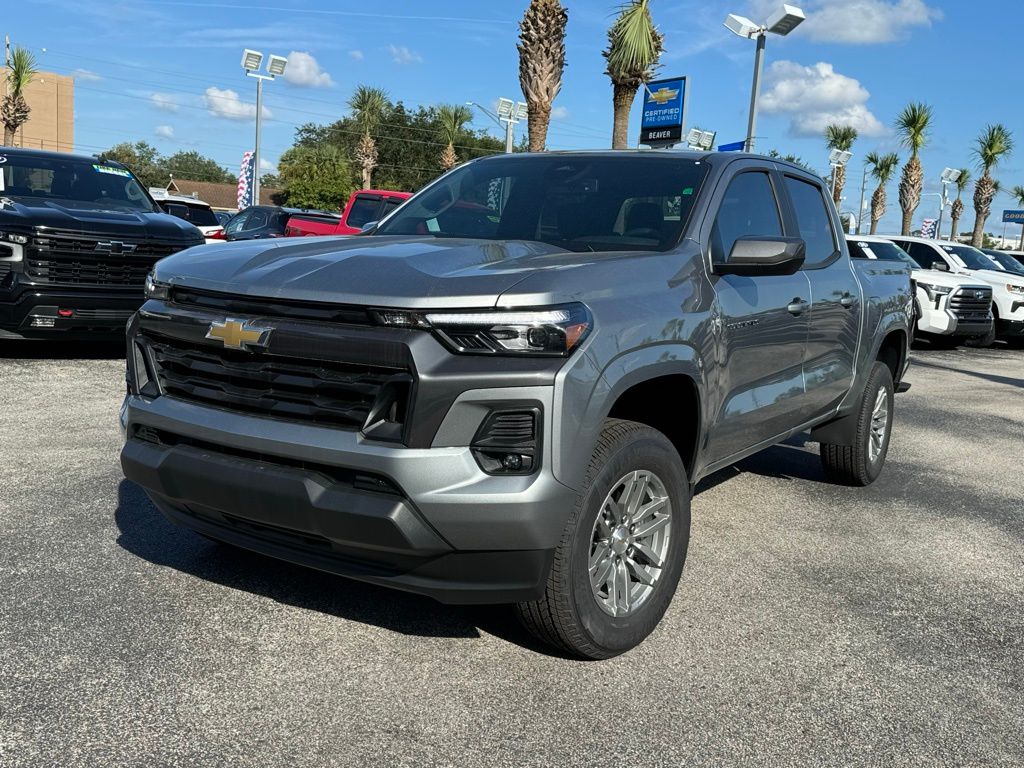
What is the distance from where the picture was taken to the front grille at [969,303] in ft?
56.0

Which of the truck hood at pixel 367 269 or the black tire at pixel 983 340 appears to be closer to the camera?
the truck hood at pixel 367 269

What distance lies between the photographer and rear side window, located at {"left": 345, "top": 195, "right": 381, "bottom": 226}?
14891 mm

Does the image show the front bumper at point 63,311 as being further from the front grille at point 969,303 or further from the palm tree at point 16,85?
the palm tree at point 16,85

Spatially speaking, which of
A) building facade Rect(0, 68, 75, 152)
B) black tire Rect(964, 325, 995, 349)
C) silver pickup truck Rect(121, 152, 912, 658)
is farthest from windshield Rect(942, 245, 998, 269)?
building facade Rect(0, 68, 75, 152)

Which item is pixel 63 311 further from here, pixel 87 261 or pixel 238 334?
pixel 238 334

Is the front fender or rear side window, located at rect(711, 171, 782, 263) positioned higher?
rear side window, located at rect(711, 171, 782, 263)

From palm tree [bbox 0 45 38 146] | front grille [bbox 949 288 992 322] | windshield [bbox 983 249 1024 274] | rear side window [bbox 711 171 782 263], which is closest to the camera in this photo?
rear side window [bbox 711 171 782 263]

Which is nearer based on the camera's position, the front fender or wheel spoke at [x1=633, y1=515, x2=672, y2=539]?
the front fender

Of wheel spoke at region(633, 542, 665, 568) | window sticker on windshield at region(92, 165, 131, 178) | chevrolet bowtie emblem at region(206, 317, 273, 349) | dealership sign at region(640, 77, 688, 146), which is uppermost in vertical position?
dealership sign at region(640, 77, 688, 146)

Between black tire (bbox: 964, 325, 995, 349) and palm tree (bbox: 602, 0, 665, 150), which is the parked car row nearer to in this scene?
black tire (bbox: 964, 325, 995, 349)

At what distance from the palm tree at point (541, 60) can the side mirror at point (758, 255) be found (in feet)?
57.8

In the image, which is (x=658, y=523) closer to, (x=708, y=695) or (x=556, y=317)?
(x=708, y=695)

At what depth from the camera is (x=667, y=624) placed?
385cm

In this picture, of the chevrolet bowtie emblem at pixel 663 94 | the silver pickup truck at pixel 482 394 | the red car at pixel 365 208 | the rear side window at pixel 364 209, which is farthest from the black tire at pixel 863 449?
the chevrolet bowtie emblem at pixel 663 94
